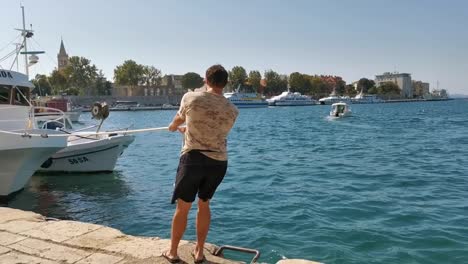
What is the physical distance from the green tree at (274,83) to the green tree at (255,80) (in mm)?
6070

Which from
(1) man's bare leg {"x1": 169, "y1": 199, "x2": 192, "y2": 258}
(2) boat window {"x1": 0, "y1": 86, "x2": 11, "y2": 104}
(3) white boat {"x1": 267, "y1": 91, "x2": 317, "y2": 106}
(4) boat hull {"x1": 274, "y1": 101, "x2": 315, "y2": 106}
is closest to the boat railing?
(2) boat window {"x1": 0, "y1": 86, "x2": 11, "y2": 104}

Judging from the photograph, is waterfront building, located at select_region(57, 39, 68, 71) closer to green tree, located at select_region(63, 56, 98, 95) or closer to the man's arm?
green tree, located at select_region(63, 56, 98, 95)

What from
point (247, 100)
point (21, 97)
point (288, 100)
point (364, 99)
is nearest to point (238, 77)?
point (288, 100)

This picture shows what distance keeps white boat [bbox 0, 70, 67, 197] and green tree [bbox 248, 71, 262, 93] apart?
163 meters

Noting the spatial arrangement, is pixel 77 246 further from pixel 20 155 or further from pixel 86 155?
pixel 86 155

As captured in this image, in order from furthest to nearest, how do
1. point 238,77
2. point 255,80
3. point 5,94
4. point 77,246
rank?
1. point 255,80
2. point 238,77
3. point 5,94
4. point 77,246

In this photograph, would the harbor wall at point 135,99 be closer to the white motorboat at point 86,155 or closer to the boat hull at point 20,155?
the white motorboat at point 86,155

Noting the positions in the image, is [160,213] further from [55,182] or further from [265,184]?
[55,182]

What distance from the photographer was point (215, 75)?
4.88 metres

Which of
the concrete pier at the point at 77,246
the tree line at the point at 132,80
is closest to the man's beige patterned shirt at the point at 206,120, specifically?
the concrete pier at the point at 77,246

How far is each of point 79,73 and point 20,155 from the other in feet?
479

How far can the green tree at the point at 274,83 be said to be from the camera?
187 meters

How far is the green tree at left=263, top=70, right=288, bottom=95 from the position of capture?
187 meters

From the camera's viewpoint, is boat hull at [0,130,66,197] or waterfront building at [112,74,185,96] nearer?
boat hull at [0,130,66,197]
